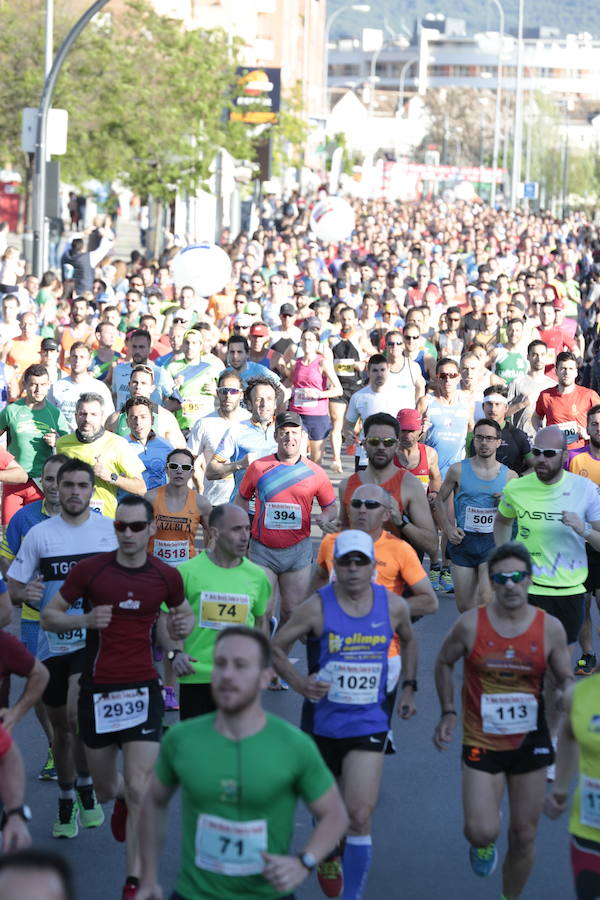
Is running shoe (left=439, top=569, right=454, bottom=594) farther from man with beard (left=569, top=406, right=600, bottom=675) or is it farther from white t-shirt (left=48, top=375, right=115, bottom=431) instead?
white t-shirt (left=48, top=375, right=115, bottom=431)

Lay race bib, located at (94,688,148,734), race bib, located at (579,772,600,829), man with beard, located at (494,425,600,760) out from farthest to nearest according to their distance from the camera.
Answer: man with beard, located at (494,425,600,760), race bib, located at (94,688,148,734), race bib, located at (579,772,600,829)

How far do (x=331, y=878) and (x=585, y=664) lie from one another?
4.08 metres

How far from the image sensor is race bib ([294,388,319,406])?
51.4 feet

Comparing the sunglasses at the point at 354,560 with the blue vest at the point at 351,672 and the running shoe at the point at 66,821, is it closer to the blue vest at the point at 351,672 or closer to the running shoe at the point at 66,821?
the blue vest at the point at 351,672

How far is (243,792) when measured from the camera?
4.75 meters

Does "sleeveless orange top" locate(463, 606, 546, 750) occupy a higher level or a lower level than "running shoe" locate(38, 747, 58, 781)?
higher

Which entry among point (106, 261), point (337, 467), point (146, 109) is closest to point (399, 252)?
point (146, 109)

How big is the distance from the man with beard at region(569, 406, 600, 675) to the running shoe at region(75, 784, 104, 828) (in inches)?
142

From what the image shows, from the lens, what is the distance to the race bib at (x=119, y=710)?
682 centimetres

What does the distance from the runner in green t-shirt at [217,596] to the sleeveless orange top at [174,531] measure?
177cm

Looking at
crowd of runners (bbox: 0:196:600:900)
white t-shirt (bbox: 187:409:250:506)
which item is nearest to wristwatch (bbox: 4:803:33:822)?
crowd of runners (bbox: 0:196:600:900)

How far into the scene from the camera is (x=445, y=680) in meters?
6.86

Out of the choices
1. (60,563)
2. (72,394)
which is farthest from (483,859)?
(72,394)

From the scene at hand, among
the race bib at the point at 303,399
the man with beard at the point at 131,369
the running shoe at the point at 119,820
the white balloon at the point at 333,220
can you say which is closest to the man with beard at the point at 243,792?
the running shoe at the point at 119,820
